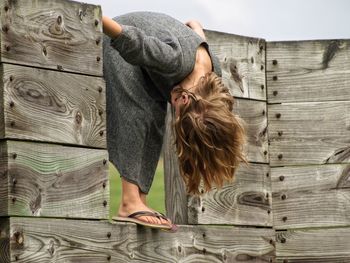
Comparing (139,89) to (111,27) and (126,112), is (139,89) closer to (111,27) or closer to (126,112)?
(126,112)

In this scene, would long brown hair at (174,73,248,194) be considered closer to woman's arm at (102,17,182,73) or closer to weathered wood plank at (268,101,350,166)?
A: woman's arm at (102,17,182,73)

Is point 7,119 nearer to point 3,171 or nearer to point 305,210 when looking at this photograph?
point 3,171

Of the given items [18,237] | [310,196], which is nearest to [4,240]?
[18,237]

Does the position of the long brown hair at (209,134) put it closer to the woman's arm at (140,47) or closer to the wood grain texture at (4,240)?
the woman's arm at (140,47)

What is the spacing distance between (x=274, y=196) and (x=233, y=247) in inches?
23.2

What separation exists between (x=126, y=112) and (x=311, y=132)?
5.62 ft

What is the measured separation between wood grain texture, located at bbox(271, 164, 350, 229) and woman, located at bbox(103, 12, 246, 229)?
3.68 ft

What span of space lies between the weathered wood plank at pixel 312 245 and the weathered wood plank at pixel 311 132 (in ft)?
1.48

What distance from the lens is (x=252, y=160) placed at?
7234 millimetres

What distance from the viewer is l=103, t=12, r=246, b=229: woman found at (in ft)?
20.0

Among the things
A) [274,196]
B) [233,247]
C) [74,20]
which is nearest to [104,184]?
[74,20]

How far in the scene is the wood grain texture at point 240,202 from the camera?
6.84 m

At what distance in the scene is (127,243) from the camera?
20.1ft

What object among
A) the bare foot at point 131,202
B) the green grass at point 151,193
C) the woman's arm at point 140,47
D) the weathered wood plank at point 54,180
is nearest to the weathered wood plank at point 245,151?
the bare foot at point 131,202
